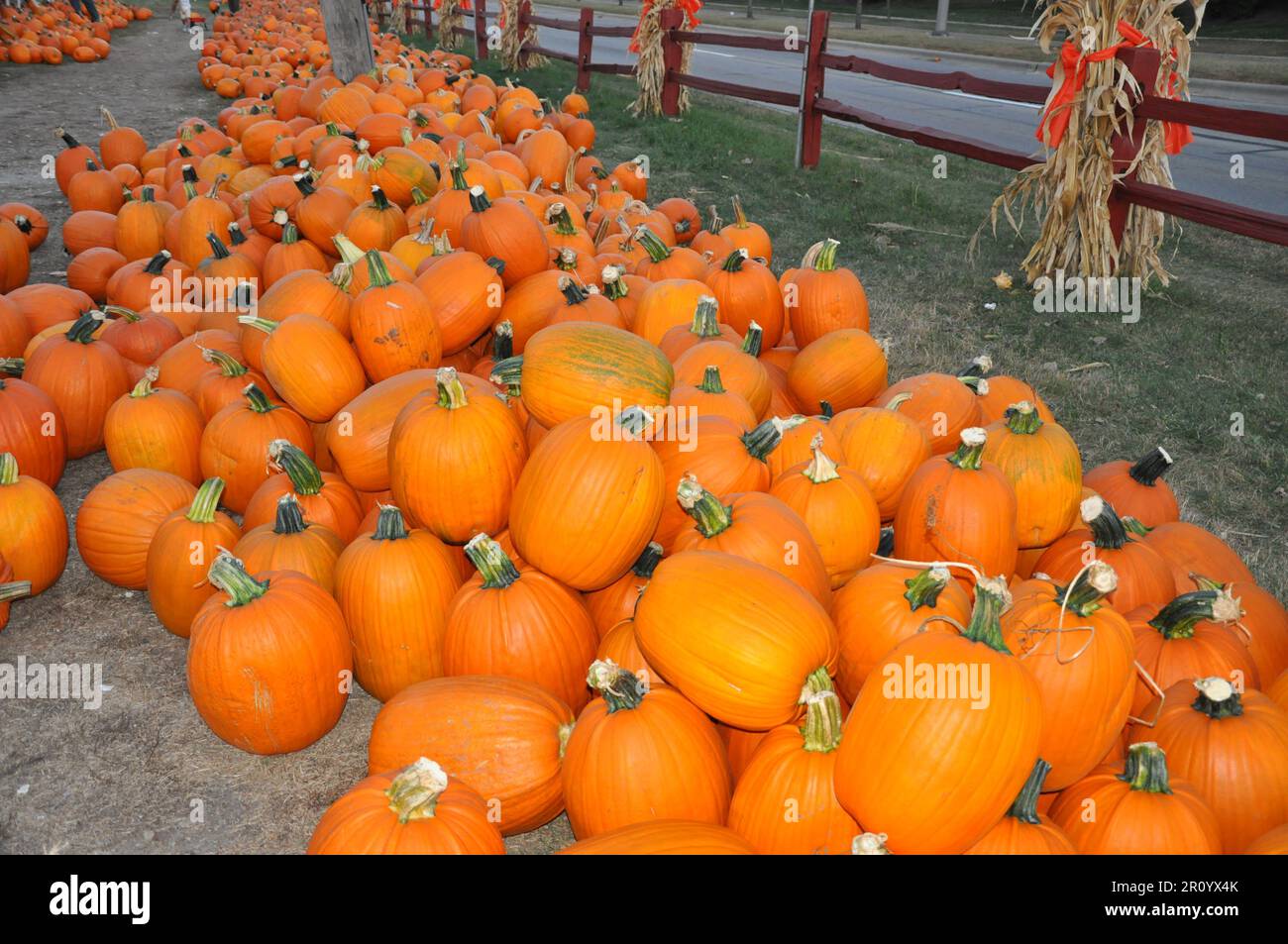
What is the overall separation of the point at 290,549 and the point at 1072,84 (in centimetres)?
587

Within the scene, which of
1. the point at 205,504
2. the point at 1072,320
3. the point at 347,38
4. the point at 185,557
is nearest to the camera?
the point at 185,557

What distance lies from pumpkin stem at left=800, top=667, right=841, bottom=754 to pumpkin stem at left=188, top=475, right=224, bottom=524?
1943 mm

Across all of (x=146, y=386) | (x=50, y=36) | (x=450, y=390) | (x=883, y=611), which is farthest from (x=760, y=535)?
(x=50, y=36)

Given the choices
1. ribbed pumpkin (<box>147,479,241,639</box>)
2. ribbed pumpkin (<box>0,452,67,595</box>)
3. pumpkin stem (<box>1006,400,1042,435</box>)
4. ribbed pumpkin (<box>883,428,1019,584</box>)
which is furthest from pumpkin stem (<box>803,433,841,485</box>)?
ribbed pumpkin (<box>0,452,67,595</box>)

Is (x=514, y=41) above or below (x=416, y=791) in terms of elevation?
above

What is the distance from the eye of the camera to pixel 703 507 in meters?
2.26

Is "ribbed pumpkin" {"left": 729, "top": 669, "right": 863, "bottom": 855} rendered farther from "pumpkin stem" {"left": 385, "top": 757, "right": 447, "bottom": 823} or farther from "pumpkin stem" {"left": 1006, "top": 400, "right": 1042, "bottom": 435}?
"pumpkin stem" {"left": 1006, "top": 400, "right": 1042, "bottom": 435}

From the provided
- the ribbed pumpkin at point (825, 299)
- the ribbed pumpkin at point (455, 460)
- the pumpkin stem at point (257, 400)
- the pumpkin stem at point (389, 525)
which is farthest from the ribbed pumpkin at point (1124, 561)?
the pumpkin stem at point (257, 400)

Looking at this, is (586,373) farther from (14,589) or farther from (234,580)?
(14,589)

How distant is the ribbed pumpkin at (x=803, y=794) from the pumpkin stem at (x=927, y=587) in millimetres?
308

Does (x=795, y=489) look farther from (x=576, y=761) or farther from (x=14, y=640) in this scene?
(x=14, y=640)

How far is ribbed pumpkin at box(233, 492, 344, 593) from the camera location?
104 inches

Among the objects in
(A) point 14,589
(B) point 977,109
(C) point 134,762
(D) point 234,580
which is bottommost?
(C) point 134,762

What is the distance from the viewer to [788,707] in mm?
1979
